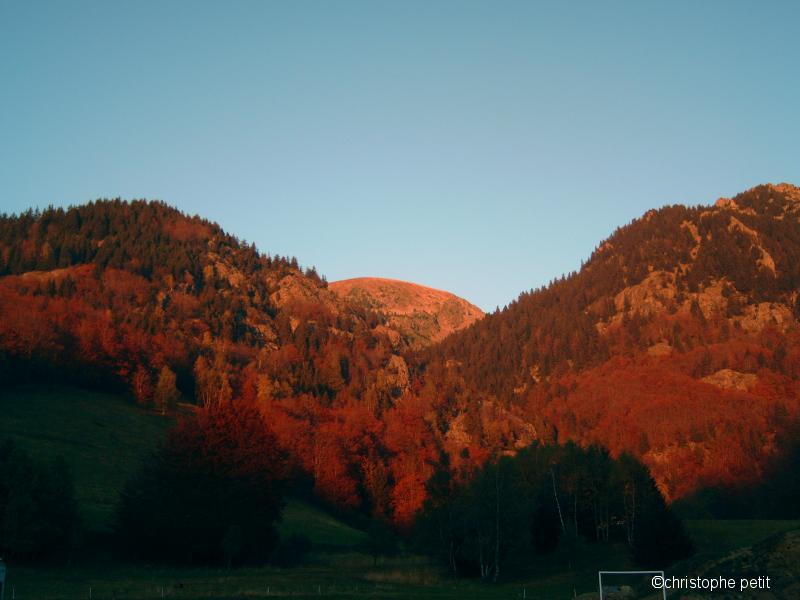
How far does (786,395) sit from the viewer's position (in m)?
196

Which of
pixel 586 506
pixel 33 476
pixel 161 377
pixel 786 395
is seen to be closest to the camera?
pixel 33 476

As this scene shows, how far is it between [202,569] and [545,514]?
40433mm

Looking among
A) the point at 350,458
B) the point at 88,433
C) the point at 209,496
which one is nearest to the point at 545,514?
the point at 209,496

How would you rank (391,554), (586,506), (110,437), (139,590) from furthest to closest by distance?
(110,437) → (586,506) → (391,554) → (139,590)

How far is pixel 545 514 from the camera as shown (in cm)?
8188

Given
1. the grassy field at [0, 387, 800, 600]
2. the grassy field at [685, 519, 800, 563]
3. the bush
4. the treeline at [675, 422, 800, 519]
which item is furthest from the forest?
the grassy field at [685, 519, 800, 563]

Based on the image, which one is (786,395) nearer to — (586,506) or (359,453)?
(359,453)

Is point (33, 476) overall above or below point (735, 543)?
above

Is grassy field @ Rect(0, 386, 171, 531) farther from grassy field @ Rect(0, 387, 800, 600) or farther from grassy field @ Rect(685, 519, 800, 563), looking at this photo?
grassy field @ Rect(685, 519, 800, 563)

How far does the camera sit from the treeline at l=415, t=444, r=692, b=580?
6211 cm

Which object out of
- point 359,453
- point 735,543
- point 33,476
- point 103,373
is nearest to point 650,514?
point 735,543

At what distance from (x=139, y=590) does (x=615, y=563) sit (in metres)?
45.1

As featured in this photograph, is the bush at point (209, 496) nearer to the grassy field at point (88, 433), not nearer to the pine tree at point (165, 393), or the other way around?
the grassy field at point (88, 433)

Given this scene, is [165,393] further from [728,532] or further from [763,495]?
[763,495]
